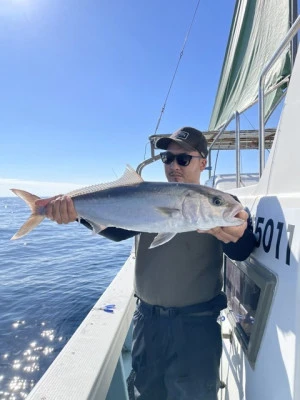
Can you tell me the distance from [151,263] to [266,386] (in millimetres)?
1260

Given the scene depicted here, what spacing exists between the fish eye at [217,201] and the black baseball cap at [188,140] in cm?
72

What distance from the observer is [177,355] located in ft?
8.27

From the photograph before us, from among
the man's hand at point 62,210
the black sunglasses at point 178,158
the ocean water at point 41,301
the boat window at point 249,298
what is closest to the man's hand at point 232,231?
the boat window at point 249,298

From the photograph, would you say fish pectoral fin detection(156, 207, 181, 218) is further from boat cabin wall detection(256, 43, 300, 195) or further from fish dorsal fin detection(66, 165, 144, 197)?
boat cabin wall detection(256, 43, 300, 195)

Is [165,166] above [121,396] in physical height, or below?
above

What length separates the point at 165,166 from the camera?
2965 mm

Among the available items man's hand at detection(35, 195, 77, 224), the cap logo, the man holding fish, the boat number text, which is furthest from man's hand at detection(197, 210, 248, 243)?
man's hand at detection(35, 195, 77, 224)

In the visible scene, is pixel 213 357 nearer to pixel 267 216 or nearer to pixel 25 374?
pixel 267 216

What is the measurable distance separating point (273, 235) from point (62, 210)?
1836mm

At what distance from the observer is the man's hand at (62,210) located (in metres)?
2.81

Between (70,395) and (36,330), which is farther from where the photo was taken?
(36,330)

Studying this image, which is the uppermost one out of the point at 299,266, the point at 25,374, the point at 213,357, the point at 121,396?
the point at 299,266

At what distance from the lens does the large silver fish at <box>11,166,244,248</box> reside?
7.41ft

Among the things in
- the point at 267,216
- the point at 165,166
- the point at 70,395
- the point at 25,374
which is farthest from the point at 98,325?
the point at 25,374
